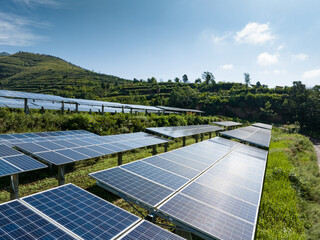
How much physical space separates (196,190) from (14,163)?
20.1 feet

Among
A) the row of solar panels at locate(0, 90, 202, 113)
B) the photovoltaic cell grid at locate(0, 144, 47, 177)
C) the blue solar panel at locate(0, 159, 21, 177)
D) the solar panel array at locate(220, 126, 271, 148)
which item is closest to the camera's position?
the blue solar panel at locate(0, 159, 21, 177)

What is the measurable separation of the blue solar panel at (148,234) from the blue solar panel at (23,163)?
4395mm

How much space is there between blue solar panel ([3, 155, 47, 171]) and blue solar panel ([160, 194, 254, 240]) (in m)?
4.60

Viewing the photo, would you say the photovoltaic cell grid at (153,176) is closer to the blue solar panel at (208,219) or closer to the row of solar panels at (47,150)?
the blue solar panel at (208,219)

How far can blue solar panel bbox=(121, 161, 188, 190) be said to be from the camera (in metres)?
5.84

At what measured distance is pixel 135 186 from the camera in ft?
17.6

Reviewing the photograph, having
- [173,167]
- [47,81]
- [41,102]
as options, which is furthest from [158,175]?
[47,81]

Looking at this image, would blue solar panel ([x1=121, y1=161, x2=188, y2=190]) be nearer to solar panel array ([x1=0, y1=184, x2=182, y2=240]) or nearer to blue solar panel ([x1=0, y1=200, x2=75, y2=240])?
solar panel array ([x1=0, y1=184, x2=182, y2=240])

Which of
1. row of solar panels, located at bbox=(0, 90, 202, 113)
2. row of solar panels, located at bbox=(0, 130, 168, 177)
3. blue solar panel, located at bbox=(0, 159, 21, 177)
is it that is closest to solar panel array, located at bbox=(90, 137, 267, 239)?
row of solar panels, located at bbox=(0, 130, 168, 177)

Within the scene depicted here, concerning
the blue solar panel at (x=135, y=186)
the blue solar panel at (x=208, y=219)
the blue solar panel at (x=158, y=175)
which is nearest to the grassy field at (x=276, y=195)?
the blue solar panel at (x=158, y=175)

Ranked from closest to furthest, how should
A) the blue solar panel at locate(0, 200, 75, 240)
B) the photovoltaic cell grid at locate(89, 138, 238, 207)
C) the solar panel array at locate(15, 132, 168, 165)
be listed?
the blue solar panel at locate(0, 200, 75, 240) < the photovoltaic cell grid at locate(89, 138, 238, 207) < the solar panel array at locate(15, 132, 168, 165)

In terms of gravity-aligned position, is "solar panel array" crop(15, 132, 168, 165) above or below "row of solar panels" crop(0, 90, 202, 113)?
below

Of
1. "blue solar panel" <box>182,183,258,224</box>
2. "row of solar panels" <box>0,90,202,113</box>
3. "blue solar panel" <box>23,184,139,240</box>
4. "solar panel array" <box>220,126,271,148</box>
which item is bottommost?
"solar panel array" <box>220,126,271,148</box>

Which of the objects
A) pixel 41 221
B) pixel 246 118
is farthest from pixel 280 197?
pixel 246 118
